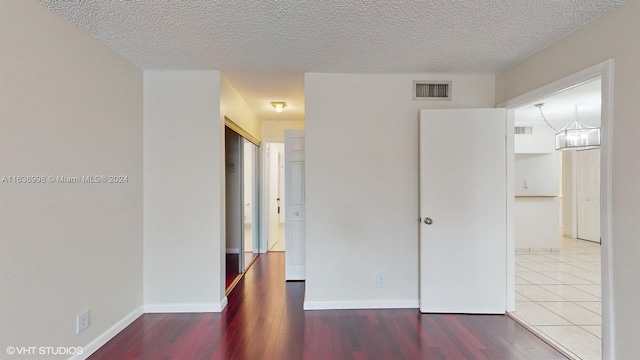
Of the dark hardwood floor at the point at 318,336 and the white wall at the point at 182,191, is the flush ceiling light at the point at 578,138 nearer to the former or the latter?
the dark hardwood floor at the point at 318,336

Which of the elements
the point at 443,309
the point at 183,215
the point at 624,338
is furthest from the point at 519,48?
the point at 183,215

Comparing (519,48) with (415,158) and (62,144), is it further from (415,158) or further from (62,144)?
(62,144)

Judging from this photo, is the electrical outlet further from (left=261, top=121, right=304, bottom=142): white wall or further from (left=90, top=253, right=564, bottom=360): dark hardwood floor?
(left=261, top=121, right=304, bottom=142): white wall

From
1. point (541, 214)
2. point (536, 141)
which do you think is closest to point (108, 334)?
point (541, 214)

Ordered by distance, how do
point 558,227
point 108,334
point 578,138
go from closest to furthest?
point 108,334 < point 578,138 < point 558,227

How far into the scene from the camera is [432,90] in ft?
10.3

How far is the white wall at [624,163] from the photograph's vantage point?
1777 mm

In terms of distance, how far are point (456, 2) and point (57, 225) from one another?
9.65 feet

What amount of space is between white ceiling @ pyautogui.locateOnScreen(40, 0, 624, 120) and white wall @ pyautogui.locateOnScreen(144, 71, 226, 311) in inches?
11.6

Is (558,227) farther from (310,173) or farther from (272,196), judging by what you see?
(272,196)

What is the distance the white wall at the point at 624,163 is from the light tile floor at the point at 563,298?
61 centimetres

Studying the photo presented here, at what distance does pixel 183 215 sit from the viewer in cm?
301

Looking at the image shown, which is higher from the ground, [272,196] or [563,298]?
[272,196]

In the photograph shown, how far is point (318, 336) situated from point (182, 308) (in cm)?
145
